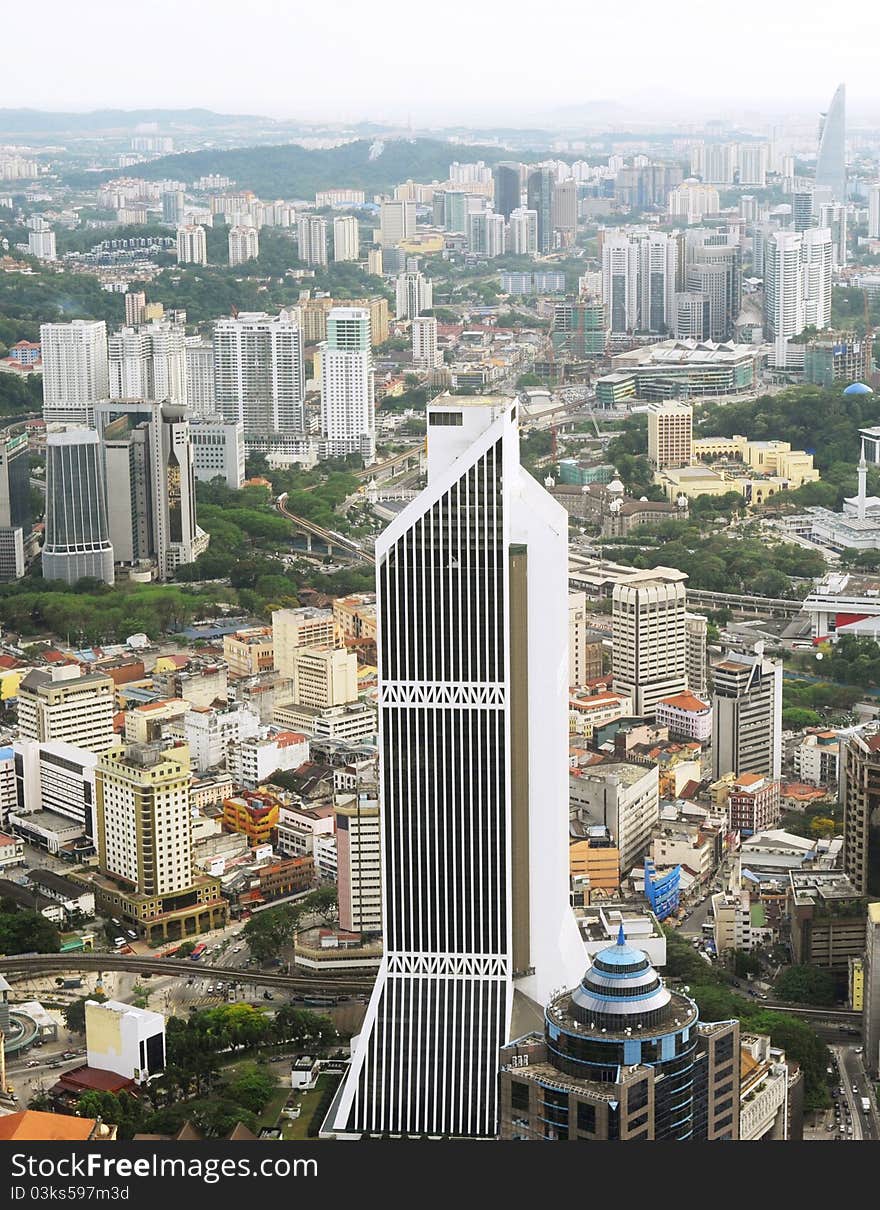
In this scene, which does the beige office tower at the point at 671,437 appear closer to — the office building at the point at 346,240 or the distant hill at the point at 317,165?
the distant hill at the point at 317,165

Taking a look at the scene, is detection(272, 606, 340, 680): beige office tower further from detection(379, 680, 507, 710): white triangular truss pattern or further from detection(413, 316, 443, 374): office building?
detection(413, 316, 443, 374): office building

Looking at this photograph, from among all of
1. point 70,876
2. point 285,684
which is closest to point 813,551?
point 285,684

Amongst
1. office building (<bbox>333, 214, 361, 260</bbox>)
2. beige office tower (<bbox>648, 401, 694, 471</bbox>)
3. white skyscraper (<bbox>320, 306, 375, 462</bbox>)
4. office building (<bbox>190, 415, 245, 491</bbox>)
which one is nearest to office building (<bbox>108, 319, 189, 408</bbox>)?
white skyscraper (<bbox>320, 306, 375, 462</bbox>)

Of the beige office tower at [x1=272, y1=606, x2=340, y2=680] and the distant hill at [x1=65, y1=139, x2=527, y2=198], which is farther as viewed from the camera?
the distant hill at [x1=65, y1=139, x2=527, y2=198]

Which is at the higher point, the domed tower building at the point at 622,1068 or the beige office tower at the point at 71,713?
the domed tower building at the point at 622,1068

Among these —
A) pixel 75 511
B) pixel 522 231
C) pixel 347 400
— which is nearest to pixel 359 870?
pixel 75 511

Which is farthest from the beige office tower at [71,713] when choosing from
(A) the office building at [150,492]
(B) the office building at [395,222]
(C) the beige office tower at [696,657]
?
(B) the office building at [395,222]

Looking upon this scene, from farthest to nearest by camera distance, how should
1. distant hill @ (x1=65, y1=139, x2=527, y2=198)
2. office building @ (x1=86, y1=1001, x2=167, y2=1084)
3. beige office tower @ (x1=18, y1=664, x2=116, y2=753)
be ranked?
distant hill @ (x1=65, y1=139, x2=527, y2=198) → beige office tower @ (x1=18, y1=664, x2=116, y2=753) → office building @ (x1=86, y1=1001, x2=167, y2=1084)
